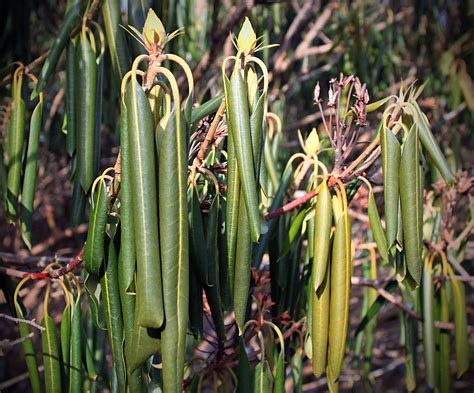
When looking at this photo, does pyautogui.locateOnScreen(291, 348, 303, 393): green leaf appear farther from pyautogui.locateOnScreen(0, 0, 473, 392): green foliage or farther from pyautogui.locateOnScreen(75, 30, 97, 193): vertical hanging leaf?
pyautogui.locateOnScreen(75, 30, 97, 193): vertical hanging leaf

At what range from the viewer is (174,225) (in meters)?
0.60

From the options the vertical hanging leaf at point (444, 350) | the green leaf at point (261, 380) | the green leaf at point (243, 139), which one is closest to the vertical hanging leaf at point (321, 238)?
the green leaf at point (243, 139)

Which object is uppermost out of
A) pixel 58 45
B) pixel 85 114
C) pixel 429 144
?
pixel 58 45

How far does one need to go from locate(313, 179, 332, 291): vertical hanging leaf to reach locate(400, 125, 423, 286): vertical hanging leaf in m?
0.10

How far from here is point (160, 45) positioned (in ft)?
2.14

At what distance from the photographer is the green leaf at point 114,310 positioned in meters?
0.72

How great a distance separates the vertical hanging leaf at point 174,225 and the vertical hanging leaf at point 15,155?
1.74 ft

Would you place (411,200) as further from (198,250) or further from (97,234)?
(97,234)

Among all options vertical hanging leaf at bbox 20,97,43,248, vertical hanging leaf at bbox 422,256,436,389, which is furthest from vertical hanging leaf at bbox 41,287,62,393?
vertical hanging leaf at bbox 422,256,436,389

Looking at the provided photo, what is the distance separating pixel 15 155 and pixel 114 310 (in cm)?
45

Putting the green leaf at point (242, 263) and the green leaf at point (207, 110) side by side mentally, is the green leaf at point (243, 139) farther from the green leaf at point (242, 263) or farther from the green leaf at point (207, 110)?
the green leaf at point (207, 110)

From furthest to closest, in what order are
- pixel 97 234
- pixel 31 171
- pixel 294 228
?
1. pixel 31 171
2. pixel 294 228
3. pixel 97 234

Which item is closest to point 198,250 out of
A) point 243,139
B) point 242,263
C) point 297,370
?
point 242,263

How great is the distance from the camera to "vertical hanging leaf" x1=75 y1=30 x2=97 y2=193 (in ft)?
3.17
